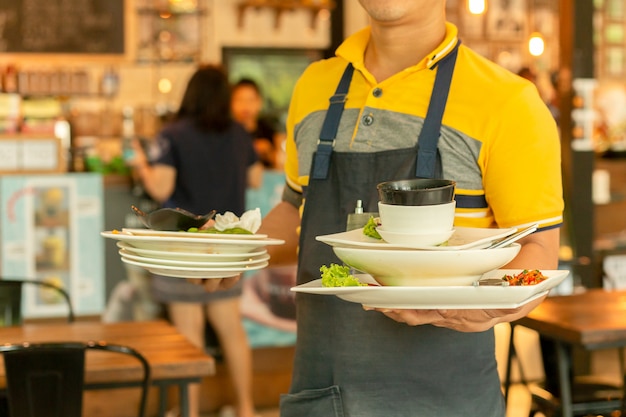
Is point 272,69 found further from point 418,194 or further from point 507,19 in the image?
point 418,194

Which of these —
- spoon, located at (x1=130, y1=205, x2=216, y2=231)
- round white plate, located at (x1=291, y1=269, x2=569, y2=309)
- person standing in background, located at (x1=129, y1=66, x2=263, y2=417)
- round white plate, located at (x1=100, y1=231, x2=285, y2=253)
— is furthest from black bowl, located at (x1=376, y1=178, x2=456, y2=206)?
person standing in background, located at (x1=129, y1=66, x2=263, y2=417)

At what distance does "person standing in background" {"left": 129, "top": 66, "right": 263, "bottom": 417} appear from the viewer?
4.60m

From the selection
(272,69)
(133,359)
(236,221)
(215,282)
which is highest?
(272,69)

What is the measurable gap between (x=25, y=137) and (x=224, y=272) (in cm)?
371

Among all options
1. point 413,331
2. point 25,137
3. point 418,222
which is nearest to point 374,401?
point 413,331

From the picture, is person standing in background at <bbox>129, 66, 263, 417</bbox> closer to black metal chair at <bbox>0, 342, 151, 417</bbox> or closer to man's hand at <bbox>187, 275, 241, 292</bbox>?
black metal chair at <bbox>0, 342, 151, 417</bbox>

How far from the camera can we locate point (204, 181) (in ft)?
15.3

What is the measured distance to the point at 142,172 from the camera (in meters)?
4.77

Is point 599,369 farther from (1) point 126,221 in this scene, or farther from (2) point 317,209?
(2) point 317,209

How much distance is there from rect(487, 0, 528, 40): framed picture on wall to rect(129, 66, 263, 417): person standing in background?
210 inches

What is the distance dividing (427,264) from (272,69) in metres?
7.76

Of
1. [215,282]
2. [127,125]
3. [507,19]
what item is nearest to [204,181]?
[215,282]

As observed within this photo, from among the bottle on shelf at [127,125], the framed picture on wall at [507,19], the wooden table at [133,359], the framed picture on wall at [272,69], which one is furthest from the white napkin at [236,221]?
the framed picture on wall at [507,19]

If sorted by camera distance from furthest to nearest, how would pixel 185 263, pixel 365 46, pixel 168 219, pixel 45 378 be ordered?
pixel 45 378, pixel 365 46, pixel 168 219, pixel 185 263
